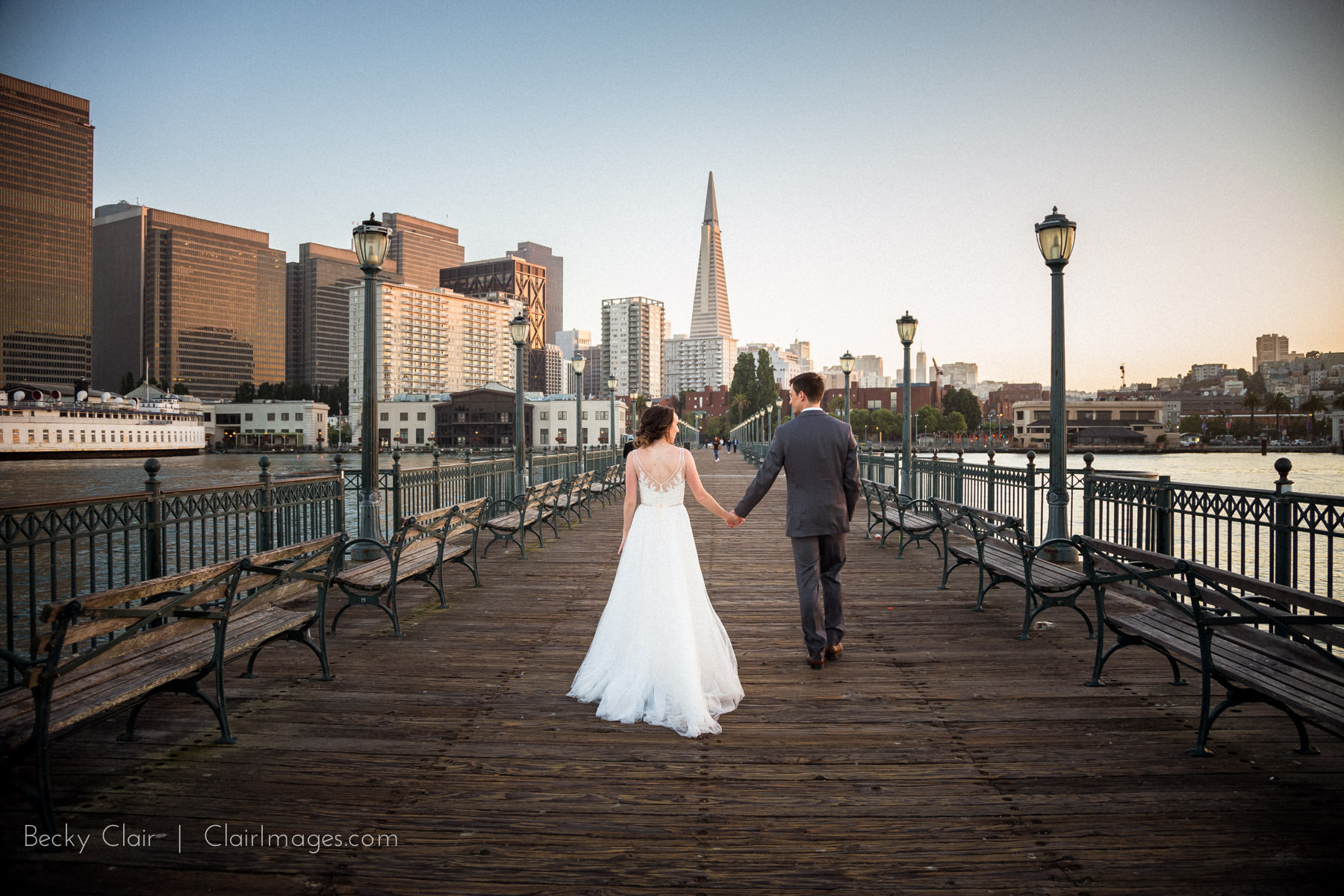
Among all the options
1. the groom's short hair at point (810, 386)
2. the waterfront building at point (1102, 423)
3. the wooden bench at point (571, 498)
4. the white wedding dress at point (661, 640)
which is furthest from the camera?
the waterfront building at point (1102, 423)

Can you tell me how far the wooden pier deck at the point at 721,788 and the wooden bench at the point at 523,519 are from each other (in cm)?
544

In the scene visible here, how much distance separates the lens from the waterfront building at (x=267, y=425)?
14112 cm

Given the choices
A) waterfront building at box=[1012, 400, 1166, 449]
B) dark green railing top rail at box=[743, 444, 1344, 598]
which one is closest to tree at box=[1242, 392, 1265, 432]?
waterfront building at box=[1012, 400, 1166, 449]

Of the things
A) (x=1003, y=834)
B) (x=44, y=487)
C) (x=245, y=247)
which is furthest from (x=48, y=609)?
(x=245, y=247)

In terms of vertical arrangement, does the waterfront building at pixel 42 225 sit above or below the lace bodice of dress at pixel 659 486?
above

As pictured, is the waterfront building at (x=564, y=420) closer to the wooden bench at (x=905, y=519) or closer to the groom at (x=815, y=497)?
the wooden bench at (x=905, y=519)

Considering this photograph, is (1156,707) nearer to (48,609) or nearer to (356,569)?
(48,609)

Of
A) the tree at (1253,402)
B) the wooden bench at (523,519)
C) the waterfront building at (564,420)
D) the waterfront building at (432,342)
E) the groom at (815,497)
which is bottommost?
the wooden bench at (523,519)

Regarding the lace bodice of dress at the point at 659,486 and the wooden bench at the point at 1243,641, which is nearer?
the wooden bench at the point at 1243,641

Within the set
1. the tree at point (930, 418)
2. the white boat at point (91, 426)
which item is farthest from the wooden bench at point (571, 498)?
the tree at point (930, 418)

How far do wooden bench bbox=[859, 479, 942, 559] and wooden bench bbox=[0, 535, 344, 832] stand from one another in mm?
7948

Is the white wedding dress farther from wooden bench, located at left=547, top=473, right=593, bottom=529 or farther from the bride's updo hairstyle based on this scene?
wooden bench, located at left=547, top=473, right=593, bottom=529

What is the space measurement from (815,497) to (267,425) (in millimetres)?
159165

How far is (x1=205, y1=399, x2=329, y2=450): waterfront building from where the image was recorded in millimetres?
141125
